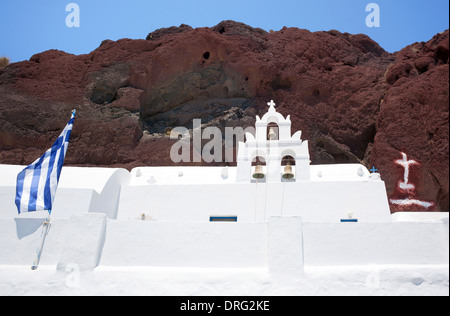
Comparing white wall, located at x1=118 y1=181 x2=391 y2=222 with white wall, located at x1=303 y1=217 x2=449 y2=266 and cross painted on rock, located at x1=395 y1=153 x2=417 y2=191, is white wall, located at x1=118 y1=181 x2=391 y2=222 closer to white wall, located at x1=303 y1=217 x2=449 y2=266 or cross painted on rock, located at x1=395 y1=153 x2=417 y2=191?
white wall, located at x1=303 y1=217 x2=449 y2=266

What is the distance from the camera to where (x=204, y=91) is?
2219 centimetres

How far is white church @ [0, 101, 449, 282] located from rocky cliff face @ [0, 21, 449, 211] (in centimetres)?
747

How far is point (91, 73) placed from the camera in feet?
70.8

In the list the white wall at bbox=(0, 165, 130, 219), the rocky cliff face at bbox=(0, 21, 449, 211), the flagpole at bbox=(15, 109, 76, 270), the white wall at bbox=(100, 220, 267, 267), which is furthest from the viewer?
the rocky cliff face at bbox=(0, 21, 449, 211)

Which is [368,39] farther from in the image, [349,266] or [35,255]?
[35,255]

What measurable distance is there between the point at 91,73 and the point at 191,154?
6.65 metres

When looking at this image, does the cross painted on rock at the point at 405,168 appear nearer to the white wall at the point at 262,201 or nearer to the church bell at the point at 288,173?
the white wall at the point at 262,201

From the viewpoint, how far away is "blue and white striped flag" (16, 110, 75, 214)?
31.3 ft
